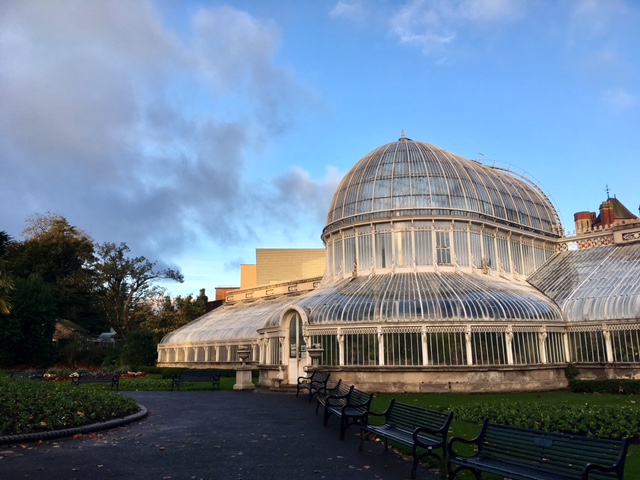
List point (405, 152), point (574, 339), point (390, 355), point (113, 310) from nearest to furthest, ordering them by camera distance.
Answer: point (390, 355) < point (574, 339) < point (405, 152) < point (113, 310)

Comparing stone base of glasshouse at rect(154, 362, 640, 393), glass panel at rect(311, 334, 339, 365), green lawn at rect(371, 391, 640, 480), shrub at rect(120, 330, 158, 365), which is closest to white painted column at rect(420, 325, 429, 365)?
stone base of glasshouse at rect(154, 362, 640, 393)

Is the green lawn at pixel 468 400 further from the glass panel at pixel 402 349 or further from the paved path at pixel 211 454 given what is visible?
the paved path at pixel 211 454

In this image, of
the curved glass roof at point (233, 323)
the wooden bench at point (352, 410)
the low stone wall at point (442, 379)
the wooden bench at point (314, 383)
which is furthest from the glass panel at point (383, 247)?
the wooden bench at point (352, 410)

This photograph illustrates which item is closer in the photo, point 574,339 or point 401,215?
point 574,339

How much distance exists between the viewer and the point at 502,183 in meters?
36.3

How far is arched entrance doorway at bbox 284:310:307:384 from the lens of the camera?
2797 cm

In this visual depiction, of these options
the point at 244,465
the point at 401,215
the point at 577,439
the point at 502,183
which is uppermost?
the point at 502,183

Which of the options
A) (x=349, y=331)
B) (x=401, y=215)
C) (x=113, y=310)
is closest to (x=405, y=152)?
(x=401, y=215)

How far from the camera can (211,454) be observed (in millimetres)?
10922

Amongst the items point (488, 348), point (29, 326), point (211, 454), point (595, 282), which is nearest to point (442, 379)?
point (488, 348)

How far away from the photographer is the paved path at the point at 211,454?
9336 mm

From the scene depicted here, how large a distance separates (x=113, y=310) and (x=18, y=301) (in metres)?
13.4

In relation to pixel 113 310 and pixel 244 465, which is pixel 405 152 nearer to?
pixel 244 465

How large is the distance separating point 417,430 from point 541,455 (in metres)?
2.06
